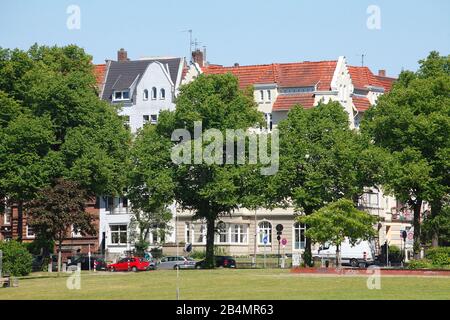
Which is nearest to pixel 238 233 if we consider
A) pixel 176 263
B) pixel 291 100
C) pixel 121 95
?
pixel 291 100

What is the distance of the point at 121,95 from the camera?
129 m

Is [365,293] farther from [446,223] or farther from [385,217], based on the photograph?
[385,217]

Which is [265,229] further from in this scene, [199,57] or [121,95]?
[199,57]

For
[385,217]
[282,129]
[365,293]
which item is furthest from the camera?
[385,217]

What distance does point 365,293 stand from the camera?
189 ft

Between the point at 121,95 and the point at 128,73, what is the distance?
97.6 inches

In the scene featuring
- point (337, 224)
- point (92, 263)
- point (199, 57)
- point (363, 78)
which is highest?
point (199, 57)

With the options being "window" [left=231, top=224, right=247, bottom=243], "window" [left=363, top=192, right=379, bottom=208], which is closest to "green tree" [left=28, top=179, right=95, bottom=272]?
"window" [left=231, top=224, right=247, bottom=243]

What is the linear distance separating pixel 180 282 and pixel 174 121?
26.3 meters

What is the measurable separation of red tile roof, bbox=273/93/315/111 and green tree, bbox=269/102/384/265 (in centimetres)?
2769

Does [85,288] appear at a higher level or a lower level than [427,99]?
lower
